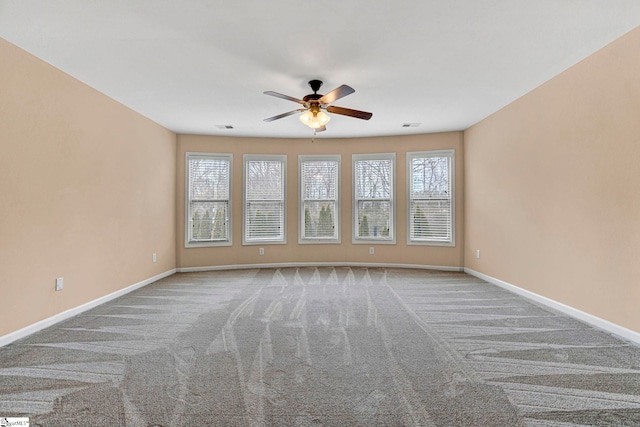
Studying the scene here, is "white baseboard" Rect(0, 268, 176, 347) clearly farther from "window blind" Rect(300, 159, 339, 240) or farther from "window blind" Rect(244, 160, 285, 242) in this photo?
"window blind" Rect(300, 159, 339, 240)

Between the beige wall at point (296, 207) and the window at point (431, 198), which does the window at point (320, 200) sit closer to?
the beige wall at point (296, 207)

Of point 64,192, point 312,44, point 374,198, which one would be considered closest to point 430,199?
point 374,198

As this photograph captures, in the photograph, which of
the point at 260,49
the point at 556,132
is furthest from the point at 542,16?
the point at 260,49

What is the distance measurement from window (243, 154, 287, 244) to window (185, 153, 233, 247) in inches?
14.2

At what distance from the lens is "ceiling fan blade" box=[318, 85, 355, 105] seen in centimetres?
280

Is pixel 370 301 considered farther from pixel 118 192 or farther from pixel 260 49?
pixel 118 192

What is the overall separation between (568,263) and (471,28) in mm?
2656

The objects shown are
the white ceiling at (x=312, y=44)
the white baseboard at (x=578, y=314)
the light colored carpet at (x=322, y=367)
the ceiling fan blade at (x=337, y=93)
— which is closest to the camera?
the light colored carpet at (x=322, y=367)

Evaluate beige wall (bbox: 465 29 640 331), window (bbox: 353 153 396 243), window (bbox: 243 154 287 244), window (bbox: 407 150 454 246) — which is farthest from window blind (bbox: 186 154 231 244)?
beige wall (bbox: 465 29 640 331)

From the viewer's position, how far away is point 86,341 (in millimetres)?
2609

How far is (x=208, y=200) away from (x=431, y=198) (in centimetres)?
428

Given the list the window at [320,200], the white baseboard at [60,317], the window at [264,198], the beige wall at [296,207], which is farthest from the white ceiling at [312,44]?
the white baseboard at [60,317]

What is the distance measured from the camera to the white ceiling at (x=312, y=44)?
2176 mm

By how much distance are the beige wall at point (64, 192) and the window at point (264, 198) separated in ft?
5.62
